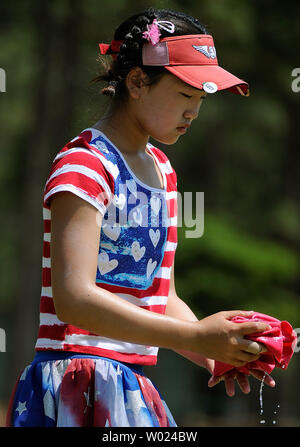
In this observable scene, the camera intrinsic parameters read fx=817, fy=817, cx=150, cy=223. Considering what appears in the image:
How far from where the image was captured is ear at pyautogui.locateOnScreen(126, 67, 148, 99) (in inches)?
112

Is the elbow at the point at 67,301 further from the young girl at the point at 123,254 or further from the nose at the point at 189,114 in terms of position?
the nose at the point at 189,114

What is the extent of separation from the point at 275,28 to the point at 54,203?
10.3 metres

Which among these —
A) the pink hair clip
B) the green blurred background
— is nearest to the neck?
the pink hair clip

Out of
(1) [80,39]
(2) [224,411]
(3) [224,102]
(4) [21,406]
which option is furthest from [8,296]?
(4) [21,406]

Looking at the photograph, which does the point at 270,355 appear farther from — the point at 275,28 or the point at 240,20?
the point at 275,28

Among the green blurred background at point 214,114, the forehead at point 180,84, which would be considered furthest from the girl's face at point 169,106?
the green blurred background at point 214,114

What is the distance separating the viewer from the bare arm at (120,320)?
241 centimetres

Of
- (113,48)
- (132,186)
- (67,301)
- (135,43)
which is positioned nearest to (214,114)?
(113,48)

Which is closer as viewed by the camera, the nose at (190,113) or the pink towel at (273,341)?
the pink towel at (273,341)

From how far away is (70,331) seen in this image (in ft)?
8.58

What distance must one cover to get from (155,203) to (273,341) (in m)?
0.64

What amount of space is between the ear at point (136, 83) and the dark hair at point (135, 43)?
0.7 inches

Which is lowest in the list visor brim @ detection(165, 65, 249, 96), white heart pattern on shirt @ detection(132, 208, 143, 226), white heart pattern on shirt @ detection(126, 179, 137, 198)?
white heart pattern on shirt @ detection(132, 208, 143, 226)

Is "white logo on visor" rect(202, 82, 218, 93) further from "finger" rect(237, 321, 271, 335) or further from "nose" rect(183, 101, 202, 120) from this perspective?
"finger" rect(237, 321, 271, 335)
